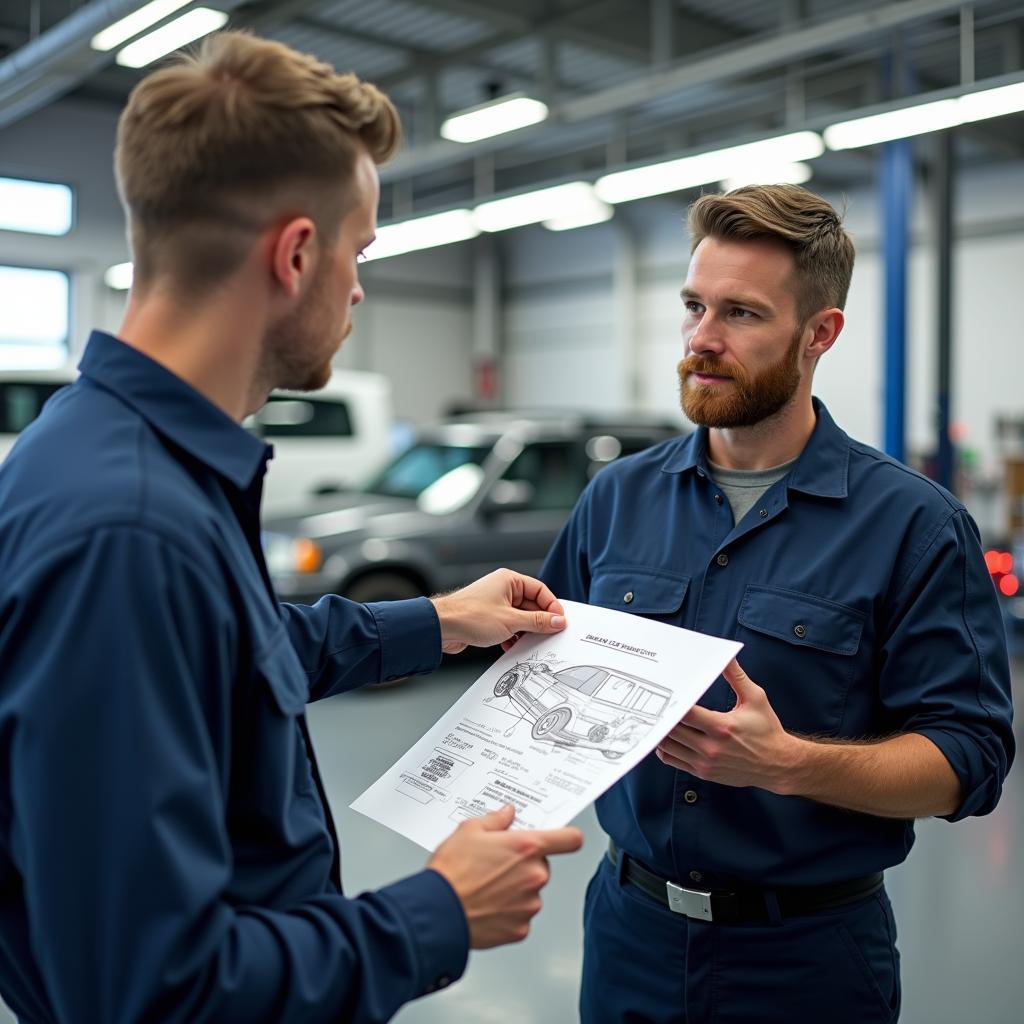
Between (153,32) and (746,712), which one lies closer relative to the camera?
(746,712)

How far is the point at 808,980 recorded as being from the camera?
1544 mm

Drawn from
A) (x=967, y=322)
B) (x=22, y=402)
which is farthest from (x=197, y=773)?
(x=967, y=322)

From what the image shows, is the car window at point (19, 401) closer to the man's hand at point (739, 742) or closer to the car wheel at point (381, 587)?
the car wheel at point (381, 587)

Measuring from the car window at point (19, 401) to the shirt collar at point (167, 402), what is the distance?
327 inches

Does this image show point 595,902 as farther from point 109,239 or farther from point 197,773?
point 109,239

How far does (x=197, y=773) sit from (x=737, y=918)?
40.3 inches

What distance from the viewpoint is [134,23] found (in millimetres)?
5645

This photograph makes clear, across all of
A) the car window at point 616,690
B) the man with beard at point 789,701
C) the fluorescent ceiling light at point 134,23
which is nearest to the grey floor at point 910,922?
the man with beard at point 789,701

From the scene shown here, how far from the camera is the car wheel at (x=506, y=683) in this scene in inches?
57.3

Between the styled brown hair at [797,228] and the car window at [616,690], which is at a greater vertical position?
the styled brown hair at [797,228]

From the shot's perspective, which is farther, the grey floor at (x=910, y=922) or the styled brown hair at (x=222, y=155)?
the grey floor at (x=910, y=922)

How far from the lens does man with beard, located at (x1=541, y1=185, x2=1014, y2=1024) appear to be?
1.52 metres

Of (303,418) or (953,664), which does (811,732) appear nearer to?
(953,664)

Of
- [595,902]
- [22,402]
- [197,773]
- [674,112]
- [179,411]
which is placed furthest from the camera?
[674,112]
